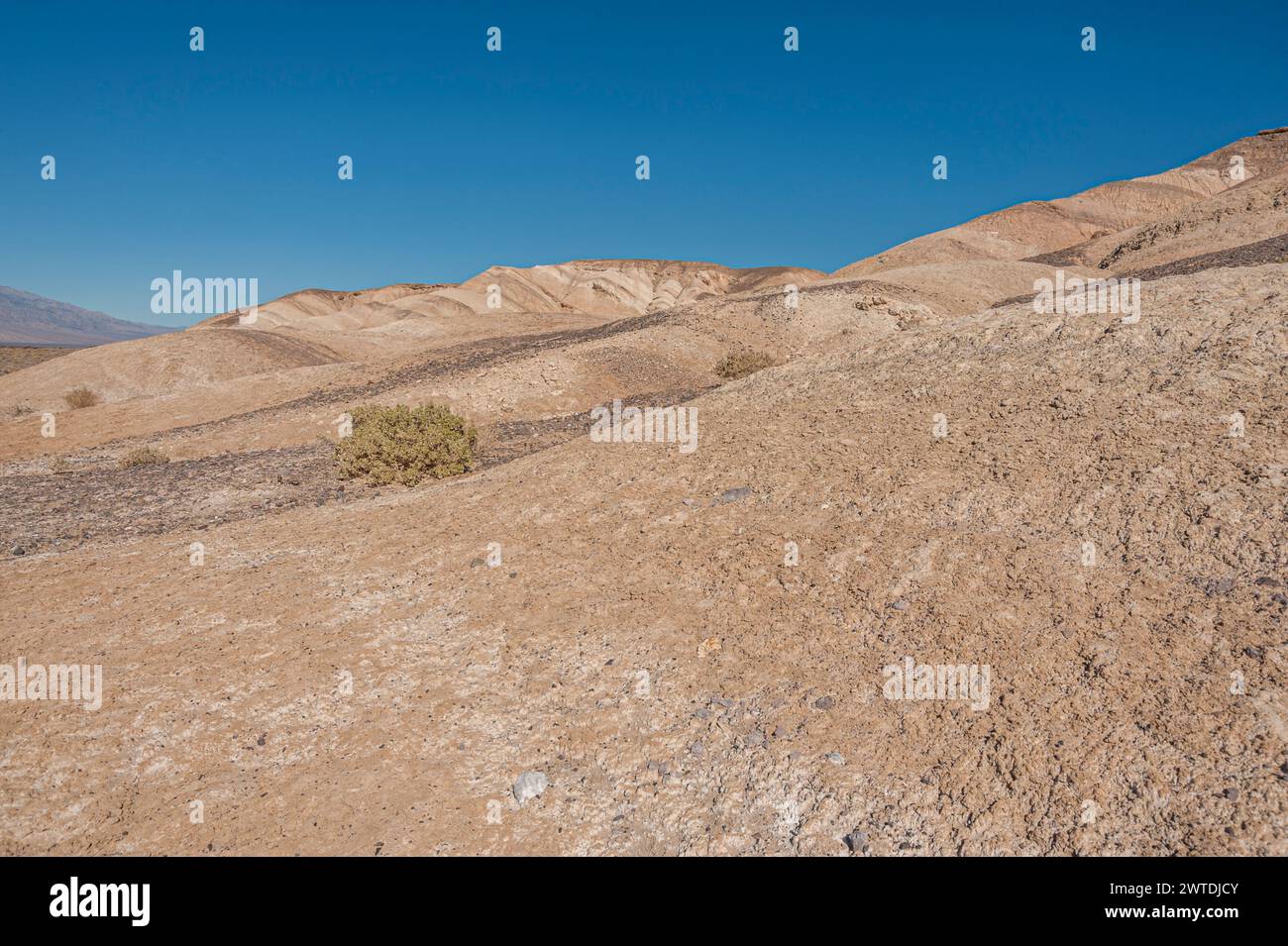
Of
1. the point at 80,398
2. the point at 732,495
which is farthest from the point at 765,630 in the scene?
the point at 80,398

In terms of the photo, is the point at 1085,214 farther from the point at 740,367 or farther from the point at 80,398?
the point at 80,398

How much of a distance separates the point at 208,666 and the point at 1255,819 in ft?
21.1

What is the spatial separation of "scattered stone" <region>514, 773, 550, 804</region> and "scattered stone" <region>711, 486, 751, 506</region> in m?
3.45

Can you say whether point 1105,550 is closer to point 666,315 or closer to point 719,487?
point 719,487

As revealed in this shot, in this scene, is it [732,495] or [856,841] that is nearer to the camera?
[856,841]

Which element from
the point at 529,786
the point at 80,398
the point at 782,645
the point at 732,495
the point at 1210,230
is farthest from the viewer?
the point at 80,398

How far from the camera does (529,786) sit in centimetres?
415

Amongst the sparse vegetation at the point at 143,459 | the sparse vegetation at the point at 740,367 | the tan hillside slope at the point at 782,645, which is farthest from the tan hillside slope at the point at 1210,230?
the sparse vegetation at the point at 143,459

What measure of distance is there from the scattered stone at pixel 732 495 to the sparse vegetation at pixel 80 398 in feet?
102

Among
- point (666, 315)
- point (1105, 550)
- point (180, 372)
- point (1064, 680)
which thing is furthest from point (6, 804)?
point (180, 372)

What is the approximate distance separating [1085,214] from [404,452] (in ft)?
195

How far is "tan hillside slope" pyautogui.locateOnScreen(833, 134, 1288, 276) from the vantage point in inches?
1810

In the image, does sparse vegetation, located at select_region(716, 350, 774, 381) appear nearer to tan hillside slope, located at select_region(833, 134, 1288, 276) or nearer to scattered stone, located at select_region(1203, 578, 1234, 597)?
scattered stone, located at select_region(1203, 578, 1234, 597)

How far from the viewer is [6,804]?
4281 mm
